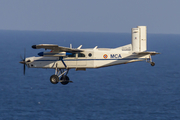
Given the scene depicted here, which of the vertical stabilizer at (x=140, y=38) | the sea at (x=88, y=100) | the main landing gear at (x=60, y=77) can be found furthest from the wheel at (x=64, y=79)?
the sea at (x=88, y=100)

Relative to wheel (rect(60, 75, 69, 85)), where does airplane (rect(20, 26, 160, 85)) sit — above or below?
above

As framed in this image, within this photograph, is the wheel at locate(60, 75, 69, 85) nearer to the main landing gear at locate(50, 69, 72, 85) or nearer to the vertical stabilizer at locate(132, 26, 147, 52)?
the main landing gear at locate(50, 69, 72, 85)

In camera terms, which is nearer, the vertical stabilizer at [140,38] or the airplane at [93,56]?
the vertical stabilizer at [140,38]

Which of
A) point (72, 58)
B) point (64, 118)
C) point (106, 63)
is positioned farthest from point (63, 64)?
point (64, 118)

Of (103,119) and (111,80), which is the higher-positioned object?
(111,80)

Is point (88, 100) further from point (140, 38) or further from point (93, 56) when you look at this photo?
point (140, 38)

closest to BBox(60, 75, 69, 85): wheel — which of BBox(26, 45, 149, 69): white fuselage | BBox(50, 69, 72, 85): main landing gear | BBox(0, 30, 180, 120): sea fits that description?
BBox(50, 69, 72, 85): main landing gear

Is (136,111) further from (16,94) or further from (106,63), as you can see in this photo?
(106,63)

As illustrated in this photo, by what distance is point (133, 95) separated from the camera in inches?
6767

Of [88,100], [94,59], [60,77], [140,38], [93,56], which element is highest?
[140,38]

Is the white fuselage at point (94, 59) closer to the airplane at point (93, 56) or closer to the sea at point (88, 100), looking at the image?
the airplane at point (93, 56)

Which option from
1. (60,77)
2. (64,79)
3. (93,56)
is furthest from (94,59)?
(60,77)

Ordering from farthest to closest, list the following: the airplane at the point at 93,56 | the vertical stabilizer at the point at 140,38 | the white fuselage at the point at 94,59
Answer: the white fuselage at the point at 94,59 → the airplane at the point at 93,56 → the vertical stabilizer at the point at 140,38

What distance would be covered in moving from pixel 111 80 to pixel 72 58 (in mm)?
137625
